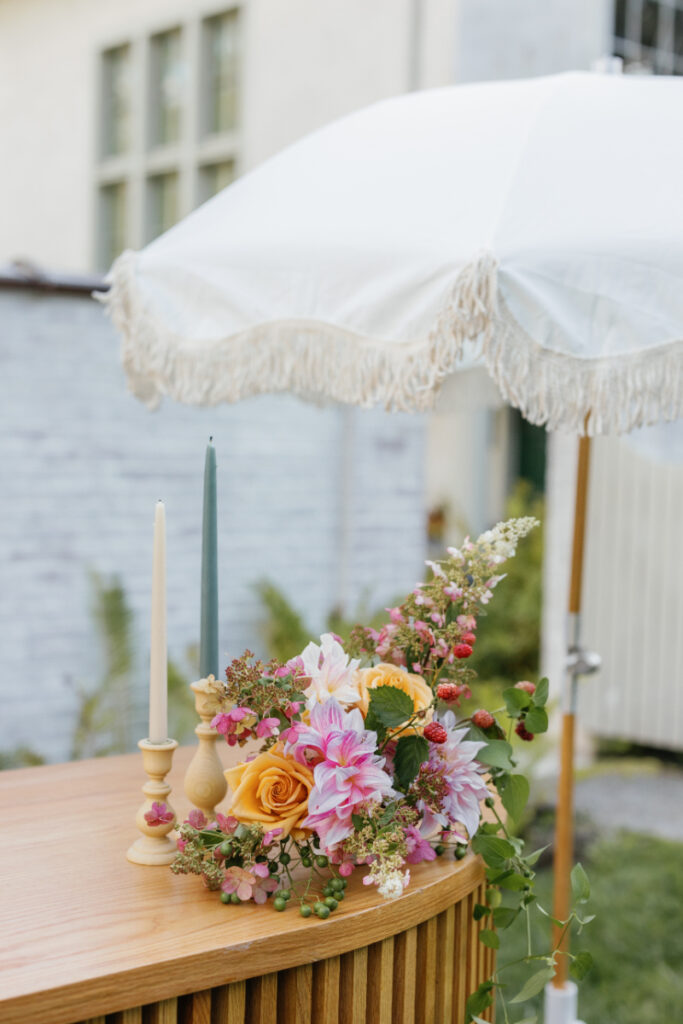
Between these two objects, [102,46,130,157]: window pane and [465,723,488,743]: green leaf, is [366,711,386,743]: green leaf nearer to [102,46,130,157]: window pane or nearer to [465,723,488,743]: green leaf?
[465,723,488,743]: green leaf

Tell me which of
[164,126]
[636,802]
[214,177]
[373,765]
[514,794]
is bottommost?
[636,802]

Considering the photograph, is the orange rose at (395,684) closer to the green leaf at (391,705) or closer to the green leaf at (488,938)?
the green leaf at (391,705)

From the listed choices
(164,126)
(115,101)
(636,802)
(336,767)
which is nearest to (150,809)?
(336,767)

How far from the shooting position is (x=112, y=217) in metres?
6.95

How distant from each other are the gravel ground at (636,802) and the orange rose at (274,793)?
13.3 feet

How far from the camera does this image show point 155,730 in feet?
5.04

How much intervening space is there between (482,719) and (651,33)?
6333mm

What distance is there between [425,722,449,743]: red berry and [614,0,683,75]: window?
5.88 meters

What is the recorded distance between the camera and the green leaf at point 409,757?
1.48 metres

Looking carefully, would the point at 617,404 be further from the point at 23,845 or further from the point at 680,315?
the point at 23,845

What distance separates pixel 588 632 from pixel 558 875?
3.64 meters

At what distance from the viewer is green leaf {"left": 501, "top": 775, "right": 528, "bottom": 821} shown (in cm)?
164

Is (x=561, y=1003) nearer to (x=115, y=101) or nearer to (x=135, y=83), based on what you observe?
(x=135, y=83)

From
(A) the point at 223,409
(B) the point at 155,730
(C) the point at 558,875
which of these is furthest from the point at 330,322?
(A) the point at 223,409
